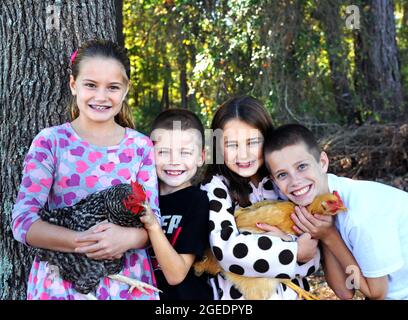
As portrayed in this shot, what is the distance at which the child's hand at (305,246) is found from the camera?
2766 millimetres

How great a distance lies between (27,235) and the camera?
2465 millimetres

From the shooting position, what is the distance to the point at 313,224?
278 centimetres

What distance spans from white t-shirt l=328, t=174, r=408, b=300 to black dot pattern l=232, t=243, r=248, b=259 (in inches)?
20.8

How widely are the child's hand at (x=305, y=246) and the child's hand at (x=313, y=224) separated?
3 centimetres

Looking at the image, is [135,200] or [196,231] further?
[196,231]

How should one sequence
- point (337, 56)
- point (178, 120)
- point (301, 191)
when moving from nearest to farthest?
point (301, 191) < point (178, 120) < point (337, 56)

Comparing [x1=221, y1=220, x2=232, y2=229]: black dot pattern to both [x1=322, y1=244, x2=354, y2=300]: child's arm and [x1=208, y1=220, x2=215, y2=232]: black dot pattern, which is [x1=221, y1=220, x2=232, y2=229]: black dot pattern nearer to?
[x1=208, y1=220, x2=215, y2=232]: black dot pattern

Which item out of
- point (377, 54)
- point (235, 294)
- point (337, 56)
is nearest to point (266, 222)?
point (235, 294)

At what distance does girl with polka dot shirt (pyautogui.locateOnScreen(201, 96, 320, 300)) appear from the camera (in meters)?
2.71

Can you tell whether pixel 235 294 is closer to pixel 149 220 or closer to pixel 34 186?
pixel 149 220

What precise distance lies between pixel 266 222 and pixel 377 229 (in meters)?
0.55

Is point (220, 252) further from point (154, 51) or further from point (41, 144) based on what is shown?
point (154, 51)
